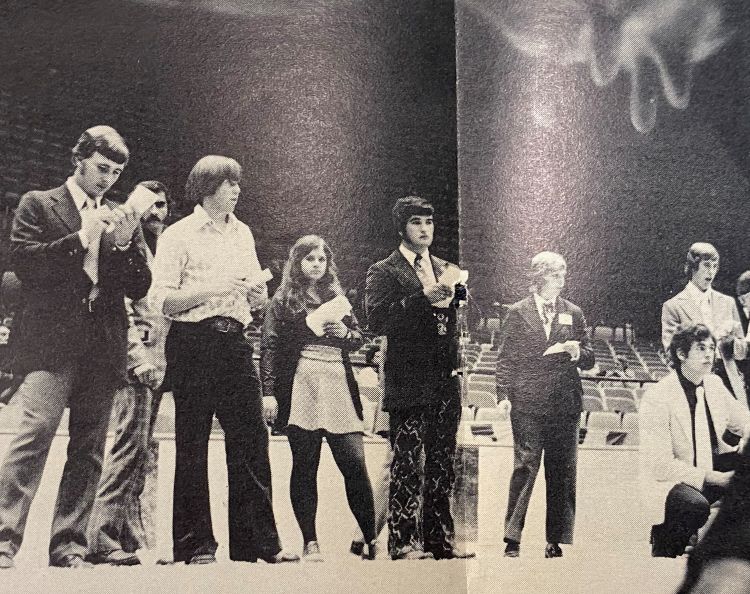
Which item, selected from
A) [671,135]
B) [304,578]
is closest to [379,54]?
[671,135]

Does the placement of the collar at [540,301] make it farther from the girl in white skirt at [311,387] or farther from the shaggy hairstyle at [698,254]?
the girl in white skirt at [311,387]

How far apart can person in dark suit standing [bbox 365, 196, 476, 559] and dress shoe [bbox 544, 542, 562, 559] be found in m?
0.34

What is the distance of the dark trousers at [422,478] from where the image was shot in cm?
311

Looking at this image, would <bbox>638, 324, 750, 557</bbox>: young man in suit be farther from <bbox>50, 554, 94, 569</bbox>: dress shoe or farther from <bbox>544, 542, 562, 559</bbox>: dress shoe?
<bbox>50, 554, 94, 569</bbox>: dress shoe

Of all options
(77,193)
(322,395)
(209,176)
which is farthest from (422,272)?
(77,193)

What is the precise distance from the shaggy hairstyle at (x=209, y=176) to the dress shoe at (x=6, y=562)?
1.40 meters

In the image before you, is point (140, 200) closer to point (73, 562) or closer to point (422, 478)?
point (73, 562)

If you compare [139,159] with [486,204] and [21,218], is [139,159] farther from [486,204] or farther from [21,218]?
[486,204]

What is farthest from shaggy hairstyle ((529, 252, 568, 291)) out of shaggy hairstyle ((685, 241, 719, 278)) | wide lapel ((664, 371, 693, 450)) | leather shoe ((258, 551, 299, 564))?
leather shoe ((258, 551, 299, 564))

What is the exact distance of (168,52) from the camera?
304 cm

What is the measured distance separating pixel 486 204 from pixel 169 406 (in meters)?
1.49

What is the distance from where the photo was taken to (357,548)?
3.04 meters

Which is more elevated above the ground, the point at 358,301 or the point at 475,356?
the point at 358,301

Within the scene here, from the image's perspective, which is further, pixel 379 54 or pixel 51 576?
pixel 379 54
